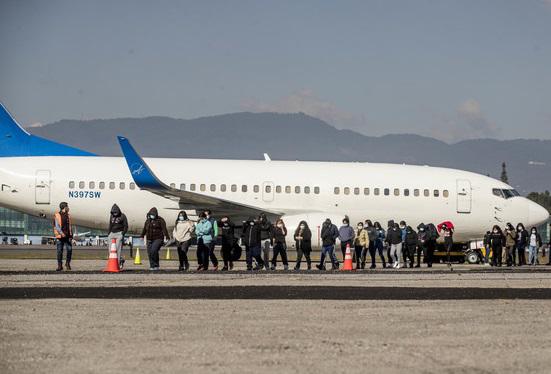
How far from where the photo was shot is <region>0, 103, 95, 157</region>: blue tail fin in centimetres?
4031

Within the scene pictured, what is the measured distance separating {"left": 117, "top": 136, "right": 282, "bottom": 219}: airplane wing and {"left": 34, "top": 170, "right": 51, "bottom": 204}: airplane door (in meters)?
3.28

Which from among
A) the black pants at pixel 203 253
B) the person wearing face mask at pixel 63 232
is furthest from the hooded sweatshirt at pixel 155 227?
the person wearing face mask at pixel 63 232

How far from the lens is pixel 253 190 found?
3900 cm

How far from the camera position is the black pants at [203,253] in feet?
94.5

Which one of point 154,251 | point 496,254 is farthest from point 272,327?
point 496,254

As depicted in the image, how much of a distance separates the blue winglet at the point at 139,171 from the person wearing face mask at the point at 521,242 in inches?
490

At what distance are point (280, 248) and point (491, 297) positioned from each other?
13275 millimetres

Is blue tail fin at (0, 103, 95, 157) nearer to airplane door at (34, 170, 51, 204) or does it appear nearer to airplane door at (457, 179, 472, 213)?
airplane door at (34, 170, 51, 204)

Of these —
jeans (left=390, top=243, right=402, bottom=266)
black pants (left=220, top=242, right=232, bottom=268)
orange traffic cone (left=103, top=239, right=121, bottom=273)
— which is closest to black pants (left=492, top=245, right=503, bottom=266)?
jeans (left=390, top=243, right=402, bottom=266)

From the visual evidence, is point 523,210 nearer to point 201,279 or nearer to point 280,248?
point 280,248

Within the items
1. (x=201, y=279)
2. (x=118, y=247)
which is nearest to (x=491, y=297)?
(x=201, y=279)

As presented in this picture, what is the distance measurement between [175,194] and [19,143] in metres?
7.31

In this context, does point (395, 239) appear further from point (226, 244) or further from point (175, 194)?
point (175, 194)

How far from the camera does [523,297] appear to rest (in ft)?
60.2
